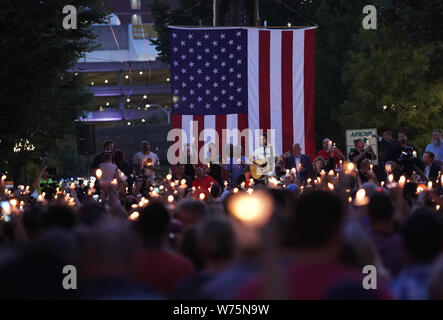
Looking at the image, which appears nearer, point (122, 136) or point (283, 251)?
point (283, 251)

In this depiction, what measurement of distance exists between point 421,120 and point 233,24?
66.2 ft

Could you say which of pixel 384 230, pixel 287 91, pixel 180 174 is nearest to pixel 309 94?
pixel 287 91

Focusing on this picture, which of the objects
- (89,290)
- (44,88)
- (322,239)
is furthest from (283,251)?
(44,88)

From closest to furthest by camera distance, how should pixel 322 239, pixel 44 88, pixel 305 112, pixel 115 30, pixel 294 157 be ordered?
pixel 322 239 → pixel 294 157 → pixel 305 112 → pixel 44 88 → pixel 115 30

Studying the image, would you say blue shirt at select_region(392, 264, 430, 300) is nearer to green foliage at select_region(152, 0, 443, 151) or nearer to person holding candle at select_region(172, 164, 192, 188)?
person holding candle at select_region(172, 164, 192, 188)

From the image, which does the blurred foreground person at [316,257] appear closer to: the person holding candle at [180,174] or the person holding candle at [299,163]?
the person holding candle at [180,174]

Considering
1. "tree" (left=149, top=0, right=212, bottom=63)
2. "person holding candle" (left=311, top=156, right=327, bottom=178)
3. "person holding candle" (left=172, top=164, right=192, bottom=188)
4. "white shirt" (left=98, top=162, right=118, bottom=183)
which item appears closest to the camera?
"white shirt" (left=98, top=162, right=118, bottom=183)

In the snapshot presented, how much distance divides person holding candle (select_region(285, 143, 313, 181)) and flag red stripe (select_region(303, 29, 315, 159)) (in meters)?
1.12

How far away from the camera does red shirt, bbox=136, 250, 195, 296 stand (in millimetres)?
5379

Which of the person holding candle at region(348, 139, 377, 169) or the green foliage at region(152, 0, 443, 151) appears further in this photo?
the green foliage at region(152, 0, 443, 151)

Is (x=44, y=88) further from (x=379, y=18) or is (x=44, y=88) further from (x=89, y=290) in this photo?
(x=89, y=290)

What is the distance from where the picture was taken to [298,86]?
19062 mm

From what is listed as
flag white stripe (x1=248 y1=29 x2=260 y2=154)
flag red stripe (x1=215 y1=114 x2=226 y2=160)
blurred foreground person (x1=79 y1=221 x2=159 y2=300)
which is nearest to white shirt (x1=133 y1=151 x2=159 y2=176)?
flag red stripe (x1=215 y1=114 x2=226 y2=160)
